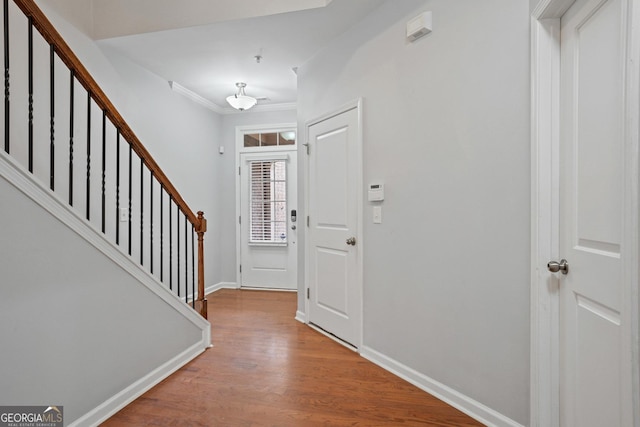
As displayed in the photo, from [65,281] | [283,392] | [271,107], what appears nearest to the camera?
[65,281]

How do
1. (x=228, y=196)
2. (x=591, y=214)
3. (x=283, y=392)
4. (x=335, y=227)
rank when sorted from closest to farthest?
(x=591, y=214) < (x=283, y=392) < (x=335, y=227) < (x=228, y=196)

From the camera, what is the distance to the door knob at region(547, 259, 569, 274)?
4.72ft

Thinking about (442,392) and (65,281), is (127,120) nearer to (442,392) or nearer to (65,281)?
(65,281)

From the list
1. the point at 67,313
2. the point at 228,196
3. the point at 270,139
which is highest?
the point at 270,139

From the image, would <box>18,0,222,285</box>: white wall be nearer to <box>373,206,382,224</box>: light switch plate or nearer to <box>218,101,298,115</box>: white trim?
<box>218,101,298,115</box>: white trim

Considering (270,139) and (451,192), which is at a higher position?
(270,139)

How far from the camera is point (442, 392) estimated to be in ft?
6.66

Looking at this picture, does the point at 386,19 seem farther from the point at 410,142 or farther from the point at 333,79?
the point at 410,142

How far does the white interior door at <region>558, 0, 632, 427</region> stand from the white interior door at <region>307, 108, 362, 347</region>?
4.79 feet

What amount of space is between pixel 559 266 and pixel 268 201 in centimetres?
384

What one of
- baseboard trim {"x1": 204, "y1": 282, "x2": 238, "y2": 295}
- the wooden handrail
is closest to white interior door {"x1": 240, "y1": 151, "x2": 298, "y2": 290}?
baseboard trim {"x1": 204, "y1": 282, "x2": 238, "y2": 295}

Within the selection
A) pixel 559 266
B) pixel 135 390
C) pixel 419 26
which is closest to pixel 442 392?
pixel 559 266

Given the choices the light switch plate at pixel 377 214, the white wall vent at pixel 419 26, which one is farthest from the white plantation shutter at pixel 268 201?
the white wall vent at pixel 419 26

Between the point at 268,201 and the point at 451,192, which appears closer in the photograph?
the point at 451,192
